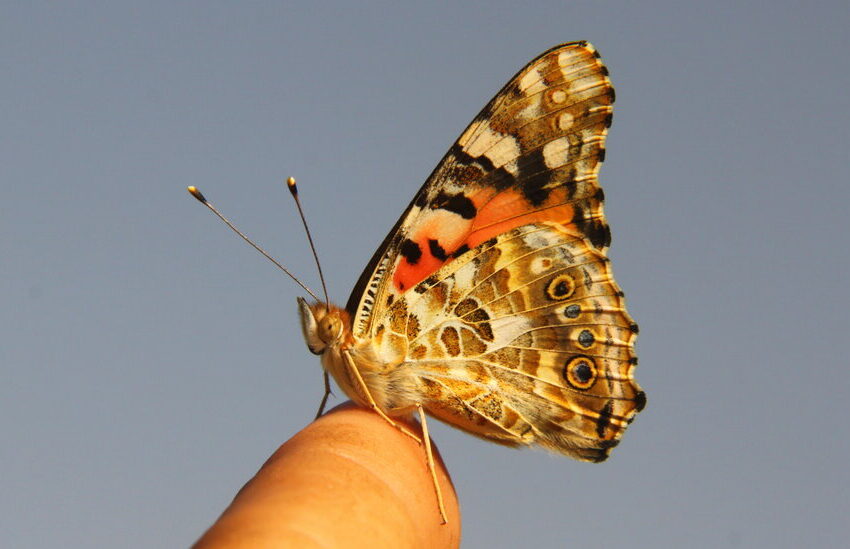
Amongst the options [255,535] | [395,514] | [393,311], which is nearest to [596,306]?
[393,311]

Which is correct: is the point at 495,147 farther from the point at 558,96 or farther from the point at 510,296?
the point at 510,296

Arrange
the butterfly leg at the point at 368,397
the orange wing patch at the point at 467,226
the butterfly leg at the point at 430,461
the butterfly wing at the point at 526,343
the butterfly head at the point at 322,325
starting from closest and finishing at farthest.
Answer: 1. the butterfly leg at the point at 430,461
2. the butterfly leg at the point at 368,397
3. the butterfly head at the point at 322,325
4. the butterfly wing at the point at 526,343
5. the orange wing patch at the point at 467,226

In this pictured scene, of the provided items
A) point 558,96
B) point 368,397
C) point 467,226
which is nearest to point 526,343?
point 467,226

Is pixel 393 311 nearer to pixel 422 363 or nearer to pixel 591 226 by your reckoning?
pixel 422 363

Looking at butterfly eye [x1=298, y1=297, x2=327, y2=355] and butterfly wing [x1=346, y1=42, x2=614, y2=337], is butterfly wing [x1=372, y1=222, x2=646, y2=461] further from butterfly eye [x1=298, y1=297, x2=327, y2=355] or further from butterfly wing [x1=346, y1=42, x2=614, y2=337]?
butterfly eye [x1=298, y1=297, x2=327, y2=355]

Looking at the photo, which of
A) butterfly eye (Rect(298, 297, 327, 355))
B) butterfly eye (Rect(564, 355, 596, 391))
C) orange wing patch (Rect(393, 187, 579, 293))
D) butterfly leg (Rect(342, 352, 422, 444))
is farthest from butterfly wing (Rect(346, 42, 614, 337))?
butterfly eye (Rect(564, 355, 596, 391))

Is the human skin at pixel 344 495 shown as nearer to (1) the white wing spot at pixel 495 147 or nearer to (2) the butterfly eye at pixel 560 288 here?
(2) the butterfly eye at pixel 560 288

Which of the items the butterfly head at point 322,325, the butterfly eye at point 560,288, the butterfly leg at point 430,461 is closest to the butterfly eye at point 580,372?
the butterfly eye at point 560,288

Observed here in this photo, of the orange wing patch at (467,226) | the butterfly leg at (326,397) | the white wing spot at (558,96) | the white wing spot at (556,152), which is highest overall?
the white wing spot at (558,96)
